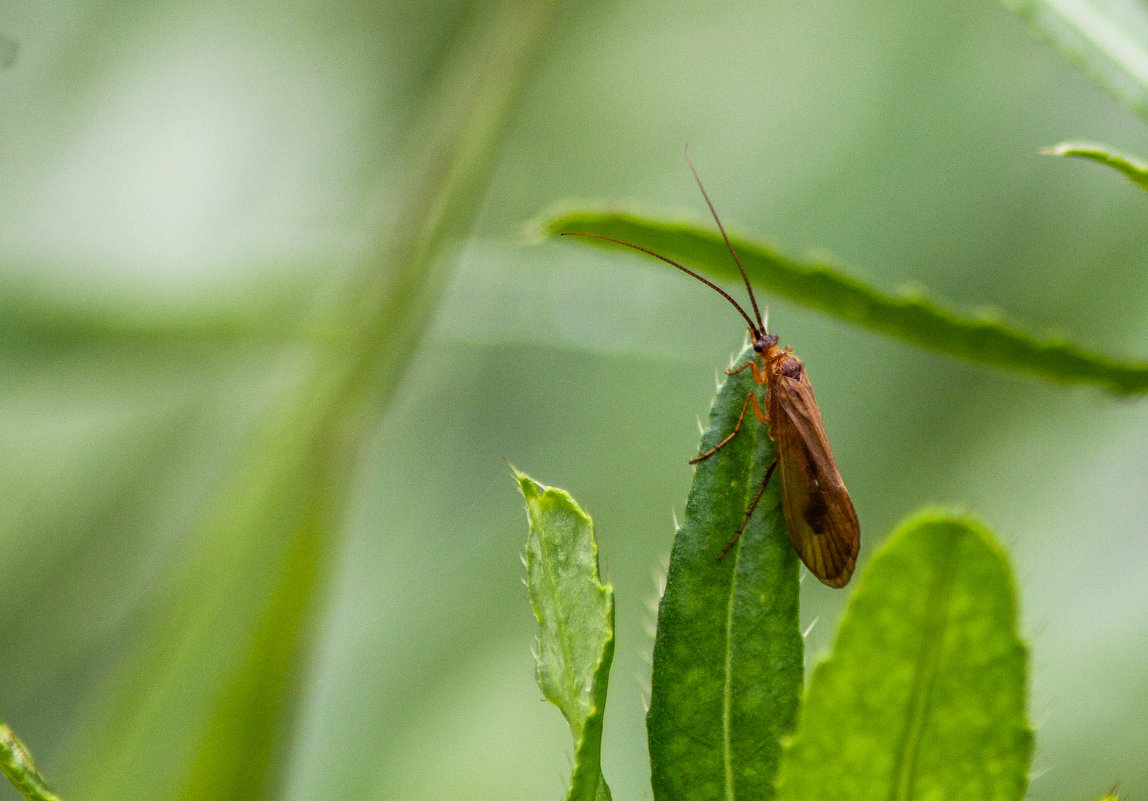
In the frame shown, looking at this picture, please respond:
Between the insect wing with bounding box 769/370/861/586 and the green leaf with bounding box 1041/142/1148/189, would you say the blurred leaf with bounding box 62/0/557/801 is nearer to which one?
the insect wing with bounding box 769/370/861/586

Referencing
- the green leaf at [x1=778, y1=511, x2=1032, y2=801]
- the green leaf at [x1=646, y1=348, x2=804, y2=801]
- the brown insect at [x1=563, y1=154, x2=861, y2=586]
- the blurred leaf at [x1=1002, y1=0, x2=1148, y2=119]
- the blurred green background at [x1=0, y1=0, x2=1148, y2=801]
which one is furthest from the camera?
the blurred green background at [x1=0, y1=0, x2=1148, y2=801]

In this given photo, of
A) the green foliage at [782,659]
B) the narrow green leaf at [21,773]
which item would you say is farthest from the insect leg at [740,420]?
the narrow green leaf at [21,773]

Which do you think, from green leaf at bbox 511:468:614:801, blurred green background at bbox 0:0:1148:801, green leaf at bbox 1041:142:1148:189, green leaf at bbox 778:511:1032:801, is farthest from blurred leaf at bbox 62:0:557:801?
green leaf at bbox 1041:142:1148:189

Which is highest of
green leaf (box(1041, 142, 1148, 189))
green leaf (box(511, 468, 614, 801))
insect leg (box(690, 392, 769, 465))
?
green leaf (box(1041, 142, 1148, 189))

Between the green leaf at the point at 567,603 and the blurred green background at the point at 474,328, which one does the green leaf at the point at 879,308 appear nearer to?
the green leaf at the point at 567,603

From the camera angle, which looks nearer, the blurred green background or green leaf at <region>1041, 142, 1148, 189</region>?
green leaf at <region>1041, 142, 1148, 189</region>

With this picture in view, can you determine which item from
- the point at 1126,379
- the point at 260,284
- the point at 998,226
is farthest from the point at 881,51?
the point at 1126,379

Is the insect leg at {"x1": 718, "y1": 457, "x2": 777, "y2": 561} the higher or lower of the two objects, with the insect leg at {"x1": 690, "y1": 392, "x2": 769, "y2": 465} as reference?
lower
